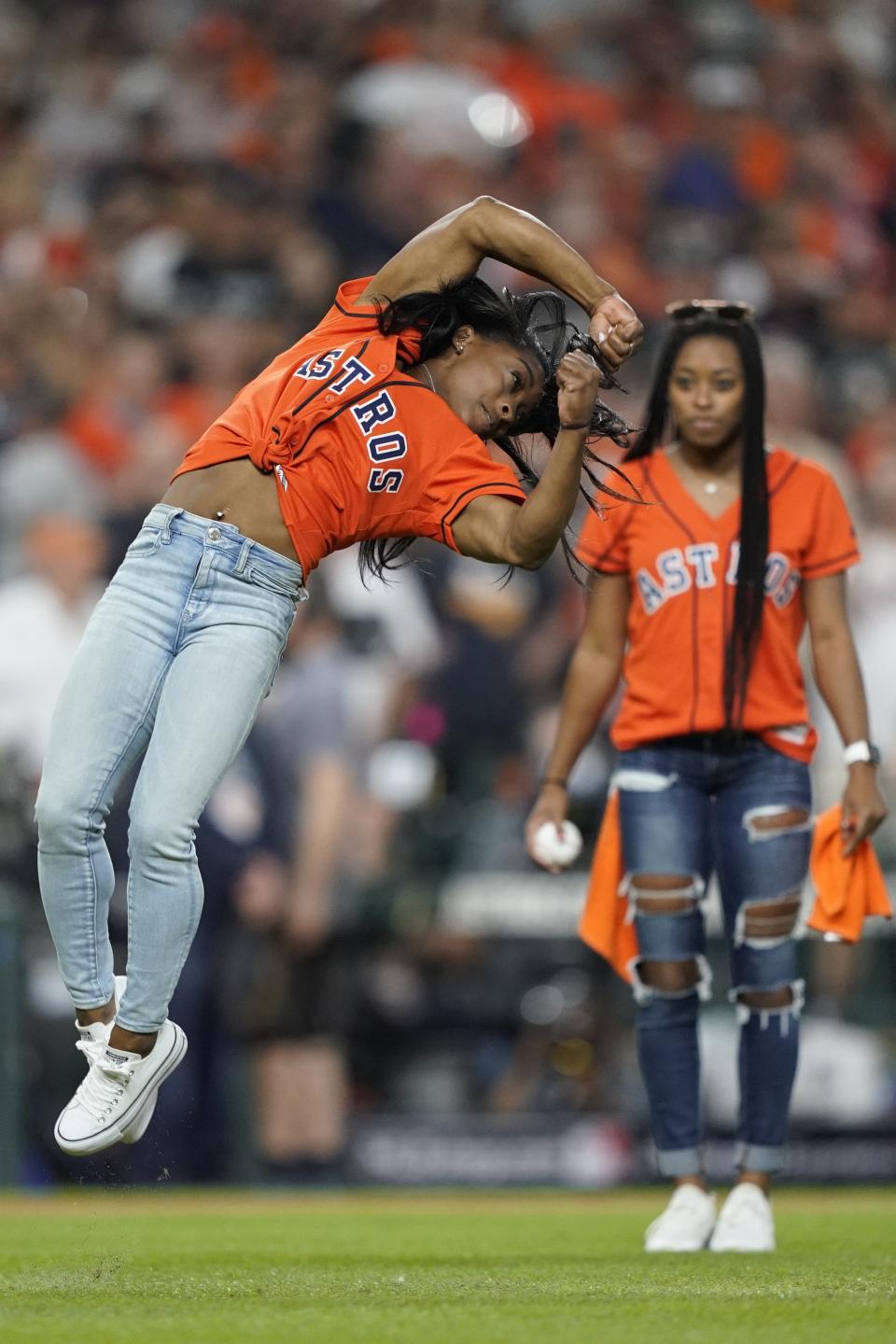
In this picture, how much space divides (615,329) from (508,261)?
1.12 feet

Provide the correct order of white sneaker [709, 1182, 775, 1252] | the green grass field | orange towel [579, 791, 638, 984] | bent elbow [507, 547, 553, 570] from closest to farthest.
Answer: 1. the green grass field
2. bent elbow [507, 547, 553, 570]
3. white sneaker [709, 1182, 775, 1252]
4. orange towel [579, 791, 638, 984]

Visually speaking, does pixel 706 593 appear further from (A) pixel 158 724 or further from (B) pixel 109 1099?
(B) pixel 109 1099

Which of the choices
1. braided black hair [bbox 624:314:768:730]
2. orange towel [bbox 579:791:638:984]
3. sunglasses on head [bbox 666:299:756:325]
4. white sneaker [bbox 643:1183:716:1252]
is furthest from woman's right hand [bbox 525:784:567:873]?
sunglasses on head [bbox 666:299:756:325]

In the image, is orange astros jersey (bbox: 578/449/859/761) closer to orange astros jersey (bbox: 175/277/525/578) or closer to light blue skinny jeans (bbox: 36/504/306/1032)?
orange astros jersey (bbox: 175/277/525/578)

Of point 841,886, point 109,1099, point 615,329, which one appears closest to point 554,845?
point 841,886

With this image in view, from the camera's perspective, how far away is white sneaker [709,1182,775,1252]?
16.8 feet

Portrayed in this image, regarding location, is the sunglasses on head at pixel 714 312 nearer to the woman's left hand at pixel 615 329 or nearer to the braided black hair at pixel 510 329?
the braided black hair at pixel 510 329

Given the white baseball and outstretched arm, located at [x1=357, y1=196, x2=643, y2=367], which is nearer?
outstretched arm, located at [x1=357, y1=196, x2=643, y2=367]

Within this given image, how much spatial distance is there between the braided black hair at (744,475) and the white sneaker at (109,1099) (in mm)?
1768

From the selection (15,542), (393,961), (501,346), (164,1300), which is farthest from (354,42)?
(164,1300)

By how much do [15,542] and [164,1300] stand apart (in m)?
5.85

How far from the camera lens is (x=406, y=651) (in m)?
9.14

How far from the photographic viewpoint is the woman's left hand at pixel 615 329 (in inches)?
167

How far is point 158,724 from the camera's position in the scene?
14.4 ft
